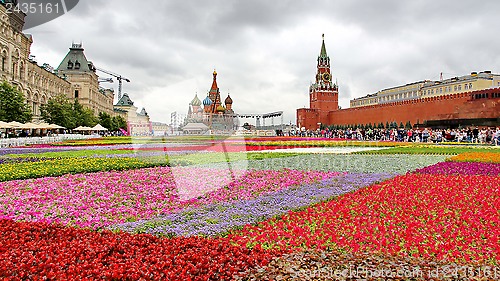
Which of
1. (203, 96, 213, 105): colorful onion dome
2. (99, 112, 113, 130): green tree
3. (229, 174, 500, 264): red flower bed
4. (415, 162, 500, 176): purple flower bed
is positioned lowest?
(229, 174, 500, 264): red flower bed

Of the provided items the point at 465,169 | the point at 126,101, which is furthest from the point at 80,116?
the point at 126,101

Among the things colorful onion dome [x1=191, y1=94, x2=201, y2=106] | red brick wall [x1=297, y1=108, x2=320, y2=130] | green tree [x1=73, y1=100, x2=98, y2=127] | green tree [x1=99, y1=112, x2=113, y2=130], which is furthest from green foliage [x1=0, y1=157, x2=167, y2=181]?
colorful onion dome [x1=191, y1=94, x2=201, y2=106]

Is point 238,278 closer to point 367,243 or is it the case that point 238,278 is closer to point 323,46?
point 367,243

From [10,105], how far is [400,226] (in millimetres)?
34028

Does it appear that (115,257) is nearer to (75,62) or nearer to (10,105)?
(10,105)

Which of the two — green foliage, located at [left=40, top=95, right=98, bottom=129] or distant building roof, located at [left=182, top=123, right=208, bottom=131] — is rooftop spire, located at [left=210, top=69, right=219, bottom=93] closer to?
distant building roof, located at [left=182, top=123, right=208, bottom=131]

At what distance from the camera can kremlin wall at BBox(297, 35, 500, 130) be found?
3881 cm

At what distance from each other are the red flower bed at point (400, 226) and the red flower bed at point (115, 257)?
61 centimetres

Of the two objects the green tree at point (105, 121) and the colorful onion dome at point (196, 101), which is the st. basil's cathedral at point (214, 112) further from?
the green tree at point (105, 121)

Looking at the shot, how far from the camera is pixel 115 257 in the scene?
12.0 feet

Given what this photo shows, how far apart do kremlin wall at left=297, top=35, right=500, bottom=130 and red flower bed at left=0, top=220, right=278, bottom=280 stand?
129ft

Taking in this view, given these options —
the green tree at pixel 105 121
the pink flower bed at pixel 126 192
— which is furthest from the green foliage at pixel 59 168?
the green tree at pixel 105 121

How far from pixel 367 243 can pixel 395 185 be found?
13.1ft

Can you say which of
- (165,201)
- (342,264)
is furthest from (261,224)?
(165,201)
